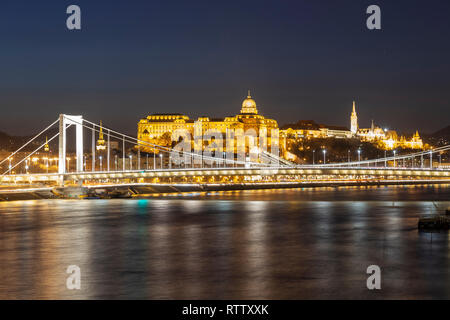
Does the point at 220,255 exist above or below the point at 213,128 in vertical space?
below

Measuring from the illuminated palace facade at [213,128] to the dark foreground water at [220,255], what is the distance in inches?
3393

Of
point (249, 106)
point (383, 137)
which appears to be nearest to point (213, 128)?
point (249, 106)

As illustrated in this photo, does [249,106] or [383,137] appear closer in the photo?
[249,106]

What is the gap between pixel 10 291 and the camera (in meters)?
15.6

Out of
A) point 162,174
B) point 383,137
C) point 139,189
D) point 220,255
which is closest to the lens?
point 220,255

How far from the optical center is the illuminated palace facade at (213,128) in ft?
420

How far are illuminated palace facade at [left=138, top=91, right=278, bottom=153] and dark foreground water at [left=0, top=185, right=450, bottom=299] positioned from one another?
8618 cm

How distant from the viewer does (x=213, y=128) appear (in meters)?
133

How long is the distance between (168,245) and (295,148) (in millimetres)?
109197

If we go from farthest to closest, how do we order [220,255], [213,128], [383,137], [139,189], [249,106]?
[383,137], [249,106], [213,128], [139,189], [220,255]

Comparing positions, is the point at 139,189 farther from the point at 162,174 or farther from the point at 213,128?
the point at 213,128

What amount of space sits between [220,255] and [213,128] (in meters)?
112
